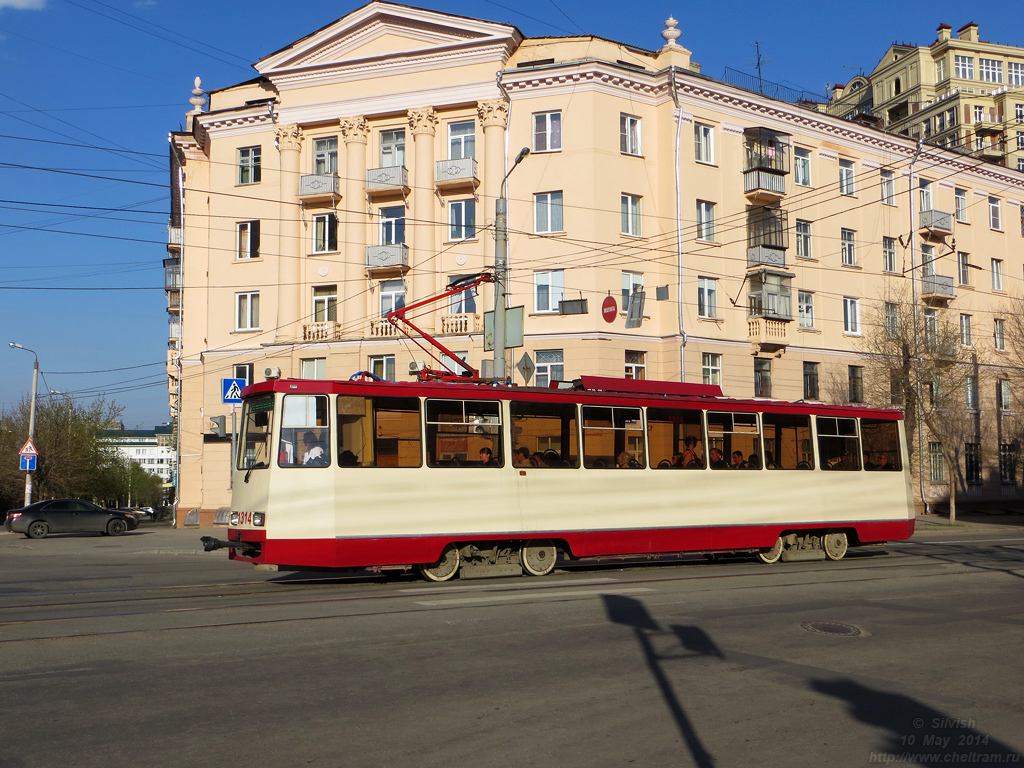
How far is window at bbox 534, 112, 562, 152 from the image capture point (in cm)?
3341

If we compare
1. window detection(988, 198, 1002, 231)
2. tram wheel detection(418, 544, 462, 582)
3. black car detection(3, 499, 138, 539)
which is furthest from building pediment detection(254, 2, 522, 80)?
window detection(988, 198, 1002, 231)

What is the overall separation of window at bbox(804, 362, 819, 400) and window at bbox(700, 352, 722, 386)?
4.81 metres

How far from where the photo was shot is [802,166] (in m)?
38.6

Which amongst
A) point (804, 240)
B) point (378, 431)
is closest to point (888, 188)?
point (804, 240)

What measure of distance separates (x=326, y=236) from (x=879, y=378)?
2181 cm

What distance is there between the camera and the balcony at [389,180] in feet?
113

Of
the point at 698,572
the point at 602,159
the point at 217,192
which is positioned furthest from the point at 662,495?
the point at 217,192

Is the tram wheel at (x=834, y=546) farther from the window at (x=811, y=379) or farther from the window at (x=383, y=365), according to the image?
the window at (x=811, y=379)

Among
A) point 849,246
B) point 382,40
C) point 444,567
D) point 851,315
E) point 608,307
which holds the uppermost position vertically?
point 382,40

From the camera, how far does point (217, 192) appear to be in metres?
37.8

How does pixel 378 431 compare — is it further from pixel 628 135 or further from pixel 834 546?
pixel 628 135

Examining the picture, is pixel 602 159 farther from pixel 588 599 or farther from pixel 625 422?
pixel 588 599

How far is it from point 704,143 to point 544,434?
23.7 metres

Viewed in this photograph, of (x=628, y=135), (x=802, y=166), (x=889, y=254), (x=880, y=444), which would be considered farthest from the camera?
(x=889, y=254)
